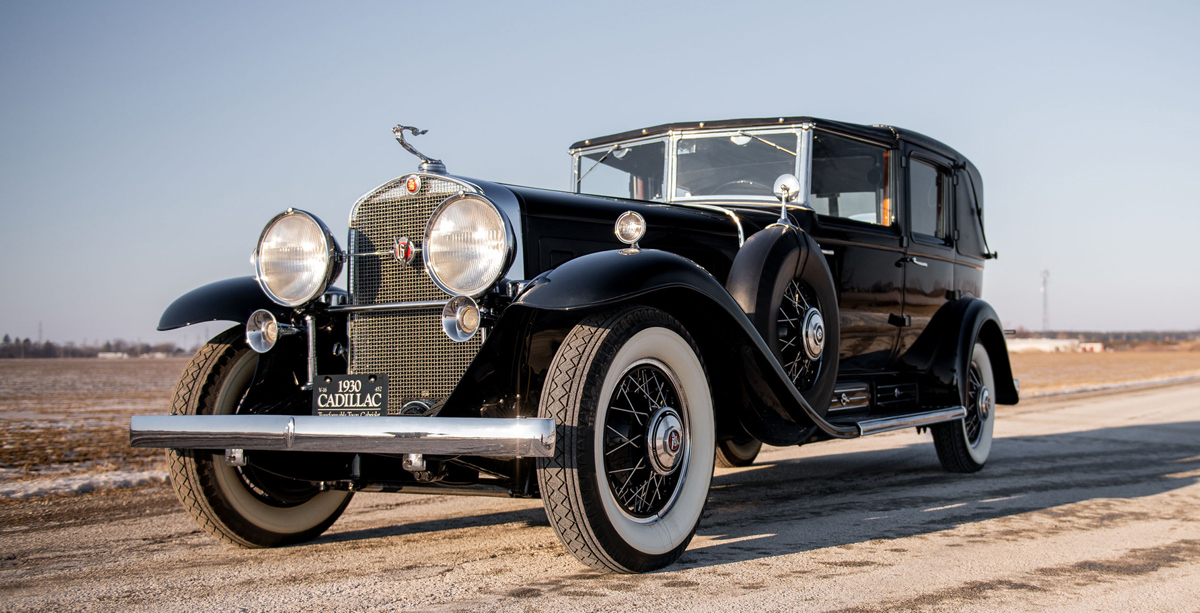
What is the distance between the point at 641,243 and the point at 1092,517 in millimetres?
2673

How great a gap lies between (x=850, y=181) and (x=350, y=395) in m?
3.64

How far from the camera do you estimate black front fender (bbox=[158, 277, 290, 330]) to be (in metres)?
4.04

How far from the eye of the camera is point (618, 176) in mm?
6066

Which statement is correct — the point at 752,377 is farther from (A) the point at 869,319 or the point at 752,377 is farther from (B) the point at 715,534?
(A) the point at 869,319

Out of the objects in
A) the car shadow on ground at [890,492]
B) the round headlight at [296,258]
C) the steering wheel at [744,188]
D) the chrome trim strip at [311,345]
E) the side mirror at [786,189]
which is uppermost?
the steering wheel at [744,188]

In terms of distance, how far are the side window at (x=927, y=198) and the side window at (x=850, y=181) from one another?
0.29 m

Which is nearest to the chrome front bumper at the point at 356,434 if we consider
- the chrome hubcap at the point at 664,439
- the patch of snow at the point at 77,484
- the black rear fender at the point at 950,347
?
the chrome hubcap at the point at 664,439

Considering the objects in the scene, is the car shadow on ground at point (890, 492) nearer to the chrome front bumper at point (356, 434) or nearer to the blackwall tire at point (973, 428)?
the blackwall tire at point (973, 428)

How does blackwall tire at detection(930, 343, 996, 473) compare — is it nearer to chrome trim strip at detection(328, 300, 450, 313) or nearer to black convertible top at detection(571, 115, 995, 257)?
black convertible top at detection(571, 115, 995, 257)

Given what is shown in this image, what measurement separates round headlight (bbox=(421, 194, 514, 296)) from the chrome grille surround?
0.18 meters

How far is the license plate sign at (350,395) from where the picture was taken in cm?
353

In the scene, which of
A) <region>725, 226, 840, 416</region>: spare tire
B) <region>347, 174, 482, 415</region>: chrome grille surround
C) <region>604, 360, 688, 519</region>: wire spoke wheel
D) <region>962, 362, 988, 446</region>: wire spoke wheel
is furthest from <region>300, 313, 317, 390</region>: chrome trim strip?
<region>962, 362, 988, 446</region>: wire spoke wheel

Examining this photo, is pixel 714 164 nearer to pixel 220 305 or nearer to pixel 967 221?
pixel 967 221

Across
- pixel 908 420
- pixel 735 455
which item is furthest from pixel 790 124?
pixel 735 455
